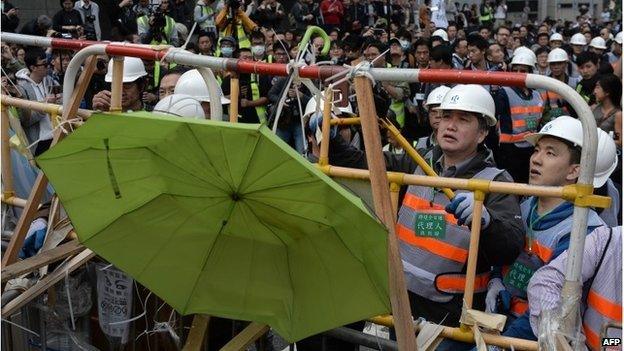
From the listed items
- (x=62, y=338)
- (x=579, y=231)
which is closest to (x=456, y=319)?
(x=579, y=231)

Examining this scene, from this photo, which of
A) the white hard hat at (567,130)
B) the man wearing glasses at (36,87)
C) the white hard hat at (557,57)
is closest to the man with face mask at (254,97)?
the man wearing glasses at (36,87)

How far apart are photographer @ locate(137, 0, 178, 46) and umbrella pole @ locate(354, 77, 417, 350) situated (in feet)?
32.5

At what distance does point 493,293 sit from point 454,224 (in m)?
0.29

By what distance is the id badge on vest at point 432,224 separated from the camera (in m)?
3.08

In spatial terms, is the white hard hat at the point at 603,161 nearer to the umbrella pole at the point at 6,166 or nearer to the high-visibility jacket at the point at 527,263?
the high-visibility jacket at the point at 527,263

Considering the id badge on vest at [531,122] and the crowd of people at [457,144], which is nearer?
the crowd of people at [457,144]

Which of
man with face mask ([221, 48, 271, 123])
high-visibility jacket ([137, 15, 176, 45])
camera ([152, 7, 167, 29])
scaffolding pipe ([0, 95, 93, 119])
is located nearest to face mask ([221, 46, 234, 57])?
man with face mask ([221, 48, 271, 123])

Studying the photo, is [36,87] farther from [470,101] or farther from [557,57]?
[557,57]

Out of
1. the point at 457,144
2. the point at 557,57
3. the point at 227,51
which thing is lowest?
the point at 557,57

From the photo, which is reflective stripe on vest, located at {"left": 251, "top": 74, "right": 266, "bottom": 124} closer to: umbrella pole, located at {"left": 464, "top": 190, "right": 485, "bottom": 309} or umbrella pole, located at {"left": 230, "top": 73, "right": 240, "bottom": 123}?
umbrella pole, located at {"left": 230, "top": 73, "right": 240, "bottom": 123}

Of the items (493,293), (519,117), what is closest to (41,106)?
(493,293)

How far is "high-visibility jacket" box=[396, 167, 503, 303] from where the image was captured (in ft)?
10.1

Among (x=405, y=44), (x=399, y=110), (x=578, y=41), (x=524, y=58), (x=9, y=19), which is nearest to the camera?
(x=399, y=110)

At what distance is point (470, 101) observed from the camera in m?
3.44
